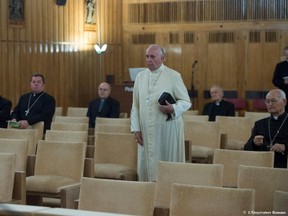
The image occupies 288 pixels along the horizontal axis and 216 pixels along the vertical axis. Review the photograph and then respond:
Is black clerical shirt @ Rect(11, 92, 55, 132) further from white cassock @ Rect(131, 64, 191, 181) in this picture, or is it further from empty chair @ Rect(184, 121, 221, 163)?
white cassock @ Rect(131, 64, 191, 181)

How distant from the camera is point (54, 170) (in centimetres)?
646

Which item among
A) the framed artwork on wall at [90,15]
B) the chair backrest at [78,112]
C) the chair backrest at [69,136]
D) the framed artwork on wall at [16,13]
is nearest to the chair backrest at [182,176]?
the chair backrest at [69,136]

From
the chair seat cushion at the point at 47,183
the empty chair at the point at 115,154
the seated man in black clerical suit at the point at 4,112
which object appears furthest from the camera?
the seated man in black clerical suit at the point at 4,112

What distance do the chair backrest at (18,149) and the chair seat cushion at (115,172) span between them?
36.5 inches

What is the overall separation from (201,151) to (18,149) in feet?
8.67

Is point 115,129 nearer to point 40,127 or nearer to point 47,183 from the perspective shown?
point 40,127

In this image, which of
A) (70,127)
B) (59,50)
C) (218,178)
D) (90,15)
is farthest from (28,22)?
(218,178)

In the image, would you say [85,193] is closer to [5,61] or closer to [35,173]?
[35,173]

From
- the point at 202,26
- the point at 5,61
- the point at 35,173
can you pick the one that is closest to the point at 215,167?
the point at 35,173

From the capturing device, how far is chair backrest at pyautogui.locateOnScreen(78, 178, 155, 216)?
175 inches

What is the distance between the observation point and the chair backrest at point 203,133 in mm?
8289

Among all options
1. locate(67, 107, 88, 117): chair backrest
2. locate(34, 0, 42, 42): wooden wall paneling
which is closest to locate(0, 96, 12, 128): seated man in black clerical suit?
locate(67, 107, 88, 117): chair backrest

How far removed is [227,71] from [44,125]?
6973 millimetres

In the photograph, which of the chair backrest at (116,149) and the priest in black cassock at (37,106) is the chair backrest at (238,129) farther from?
the priest in black cassock at (37,106)
